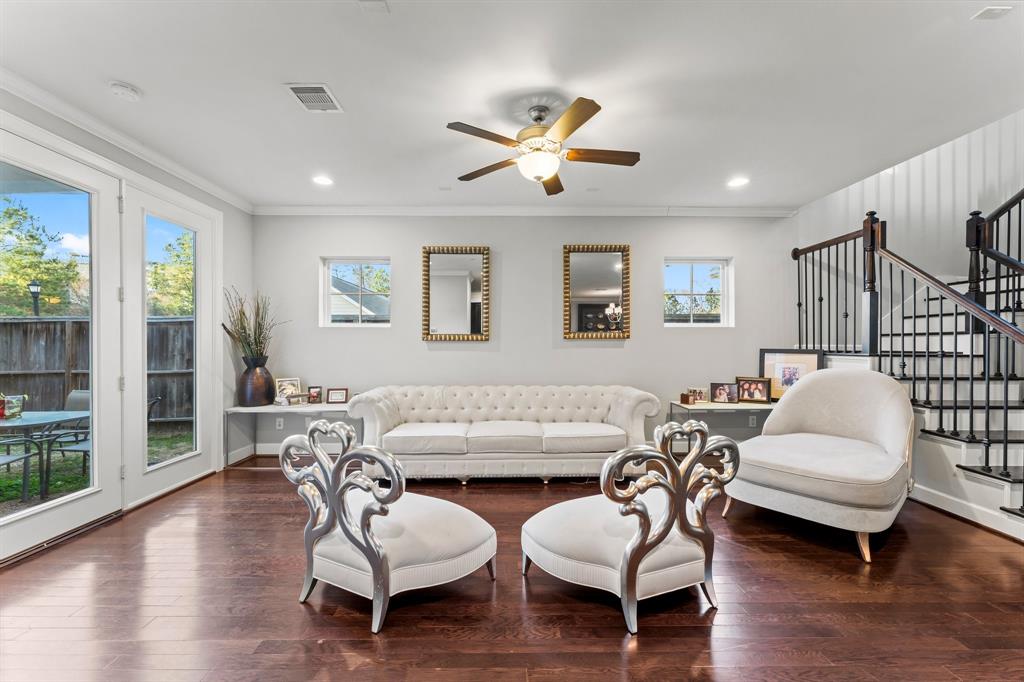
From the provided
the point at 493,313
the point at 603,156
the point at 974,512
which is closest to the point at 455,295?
the point at 493,313

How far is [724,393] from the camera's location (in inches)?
185

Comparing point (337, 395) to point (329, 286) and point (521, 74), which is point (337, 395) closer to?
point (329, 286)

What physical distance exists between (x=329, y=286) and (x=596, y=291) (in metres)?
2.92

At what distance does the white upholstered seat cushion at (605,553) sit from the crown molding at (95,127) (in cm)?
366

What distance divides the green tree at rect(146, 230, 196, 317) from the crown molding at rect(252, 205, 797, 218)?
108cm

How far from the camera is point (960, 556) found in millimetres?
2568

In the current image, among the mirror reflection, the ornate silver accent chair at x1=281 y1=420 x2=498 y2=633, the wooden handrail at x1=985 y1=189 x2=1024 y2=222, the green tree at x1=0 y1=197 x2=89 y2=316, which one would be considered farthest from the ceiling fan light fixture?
the wooden handrail at x1=985 y1=189 x2=1024 y2=222

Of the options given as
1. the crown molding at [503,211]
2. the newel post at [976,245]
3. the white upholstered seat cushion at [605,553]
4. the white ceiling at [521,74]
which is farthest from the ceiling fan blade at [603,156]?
the newel post at [976,245]

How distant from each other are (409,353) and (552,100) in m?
3.05

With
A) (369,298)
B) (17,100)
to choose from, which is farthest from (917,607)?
(17,100)

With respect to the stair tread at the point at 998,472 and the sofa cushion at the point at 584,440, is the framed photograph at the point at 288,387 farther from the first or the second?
the stair tread at the point at 998,472

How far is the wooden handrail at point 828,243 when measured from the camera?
4.21m

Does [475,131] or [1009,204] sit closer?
[475,131]

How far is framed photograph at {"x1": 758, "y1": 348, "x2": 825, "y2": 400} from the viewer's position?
14.8 feet
